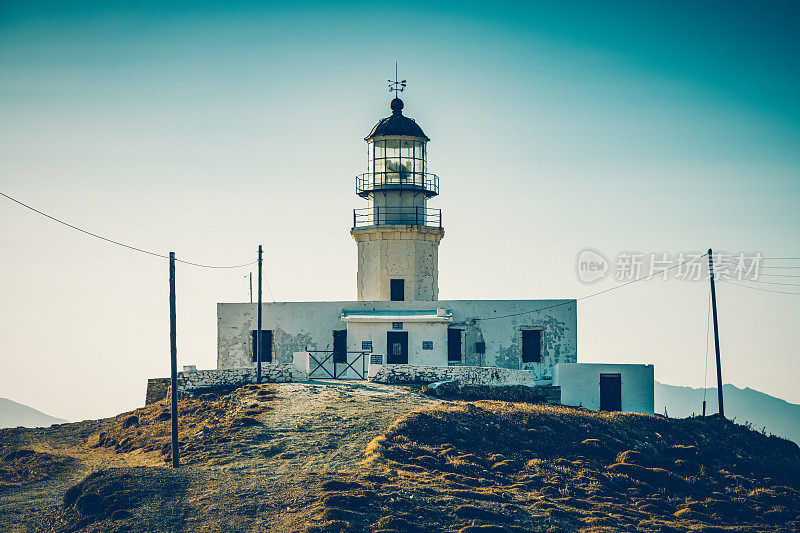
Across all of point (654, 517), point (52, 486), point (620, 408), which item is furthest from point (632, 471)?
point (52, 486)

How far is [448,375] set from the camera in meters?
33.6

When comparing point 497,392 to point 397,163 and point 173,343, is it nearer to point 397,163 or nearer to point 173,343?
point 397,163

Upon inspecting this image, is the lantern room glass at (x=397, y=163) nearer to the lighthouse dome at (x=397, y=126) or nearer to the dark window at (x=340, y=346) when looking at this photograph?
the lighthouse dome at (x=397, y=126)

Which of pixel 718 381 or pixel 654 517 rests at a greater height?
pixel 718 381

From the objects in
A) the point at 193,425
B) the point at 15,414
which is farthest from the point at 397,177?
the point at 15,414

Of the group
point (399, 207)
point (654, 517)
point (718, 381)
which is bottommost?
point (654, 517)

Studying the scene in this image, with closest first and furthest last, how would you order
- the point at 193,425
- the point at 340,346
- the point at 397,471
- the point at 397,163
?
the point at 397,471, the point at 193,425, the point at 340,346, the point at 397,163

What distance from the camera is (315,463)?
23.7 metres

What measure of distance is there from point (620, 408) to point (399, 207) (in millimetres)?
11905

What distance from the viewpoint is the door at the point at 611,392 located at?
35.1 m

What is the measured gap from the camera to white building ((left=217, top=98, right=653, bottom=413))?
36312mm

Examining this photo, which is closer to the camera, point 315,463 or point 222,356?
point 315,463

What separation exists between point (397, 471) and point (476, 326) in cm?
1498

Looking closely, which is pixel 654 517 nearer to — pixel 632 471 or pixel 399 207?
pixel 632 471
